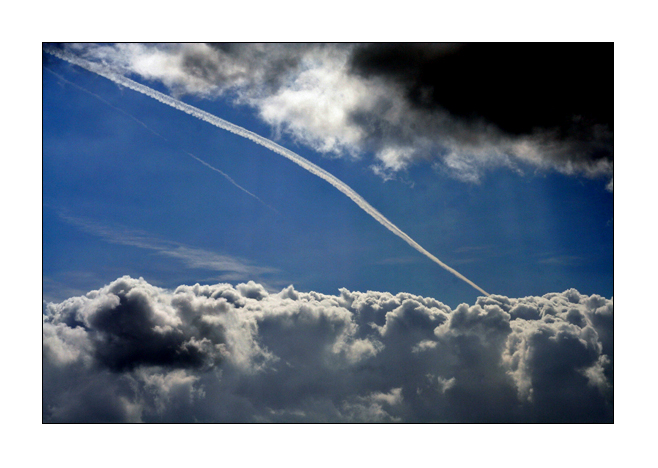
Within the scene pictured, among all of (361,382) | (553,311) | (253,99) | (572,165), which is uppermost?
(253,99)

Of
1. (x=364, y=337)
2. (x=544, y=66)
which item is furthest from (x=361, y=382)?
(x=544, y=66)

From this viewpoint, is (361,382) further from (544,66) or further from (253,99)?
(544,66)

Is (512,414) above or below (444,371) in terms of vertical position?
below

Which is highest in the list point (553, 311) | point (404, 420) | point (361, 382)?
point (553, 311)

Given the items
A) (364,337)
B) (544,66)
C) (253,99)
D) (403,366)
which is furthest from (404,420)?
(544,66)

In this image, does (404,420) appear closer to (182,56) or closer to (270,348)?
(270,348)

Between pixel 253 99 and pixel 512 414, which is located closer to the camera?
pixel 512 414

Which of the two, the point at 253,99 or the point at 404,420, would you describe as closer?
the point at 404,420
